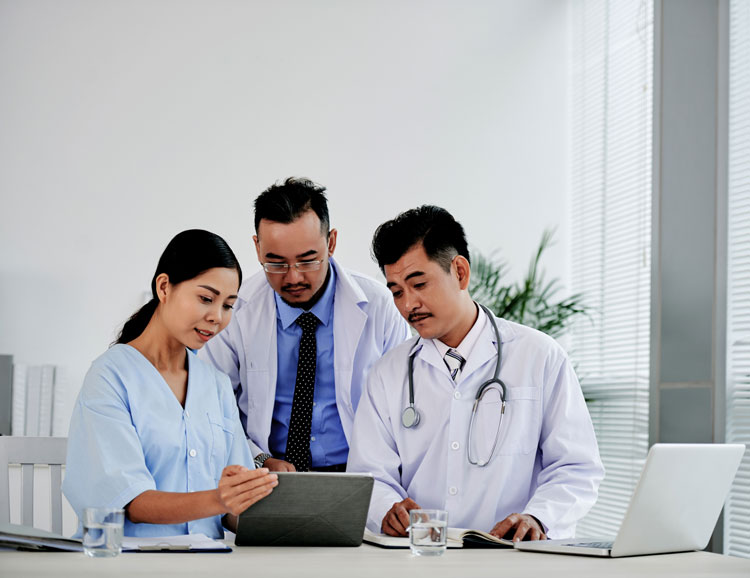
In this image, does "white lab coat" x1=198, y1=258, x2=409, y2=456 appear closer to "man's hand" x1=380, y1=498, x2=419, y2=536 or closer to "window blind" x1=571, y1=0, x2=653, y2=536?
"man's hand" x1=380, y1=498, x2=419, y2=536

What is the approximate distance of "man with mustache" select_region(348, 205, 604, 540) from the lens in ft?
7.34

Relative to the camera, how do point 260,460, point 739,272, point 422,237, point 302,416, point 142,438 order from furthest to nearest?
point 739,272 → point 302,416 → point 260,460 → point 422,237 → point 142,438

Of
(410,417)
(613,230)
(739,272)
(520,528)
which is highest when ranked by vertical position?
(613,230)

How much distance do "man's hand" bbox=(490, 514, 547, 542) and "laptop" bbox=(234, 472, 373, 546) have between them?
0.38 m

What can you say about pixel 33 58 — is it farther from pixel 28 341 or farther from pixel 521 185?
pixel 521 185

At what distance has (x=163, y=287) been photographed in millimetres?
2135

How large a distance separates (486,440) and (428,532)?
652 millimetres

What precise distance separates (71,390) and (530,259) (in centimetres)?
269

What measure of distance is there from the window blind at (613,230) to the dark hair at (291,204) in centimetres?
240

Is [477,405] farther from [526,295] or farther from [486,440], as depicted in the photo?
[526,295]

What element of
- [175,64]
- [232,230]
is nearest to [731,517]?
[232,230]

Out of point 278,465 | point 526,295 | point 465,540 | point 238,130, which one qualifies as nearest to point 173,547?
point 465,540

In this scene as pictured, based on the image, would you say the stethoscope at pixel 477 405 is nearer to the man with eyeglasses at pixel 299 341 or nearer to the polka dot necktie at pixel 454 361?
the polka dot necktie at pixel 454 361

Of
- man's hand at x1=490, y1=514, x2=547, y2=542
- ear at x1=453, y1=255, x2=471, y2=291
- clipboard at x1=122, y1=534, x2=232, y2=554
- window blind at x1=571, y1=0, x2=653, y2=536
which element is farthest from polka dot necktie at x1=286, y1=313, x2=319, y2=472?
window blind at x1=571, y1=0, x2=653, y2=536
